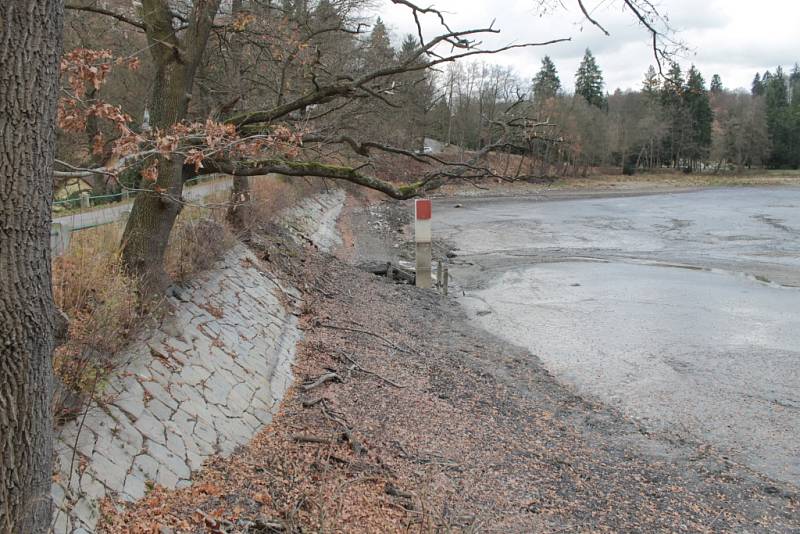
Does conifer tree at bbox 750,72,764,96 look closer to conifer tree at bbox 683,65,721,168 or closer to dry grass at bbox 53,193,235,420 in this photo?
conifer tree at bbox 683,65,721,168

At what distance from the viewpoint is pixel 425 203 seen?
1861 centimetres

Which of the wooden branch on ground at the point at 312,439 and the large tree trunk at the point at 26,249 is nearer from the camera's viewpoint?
the large tree trunk at the point at 26,249

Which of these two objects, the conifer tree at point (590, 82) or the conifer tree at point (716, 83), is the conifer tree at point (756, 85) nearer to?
the conifer tree at point (716, 83)

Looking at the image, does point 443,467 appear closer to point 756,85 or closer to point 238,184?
point 238,184

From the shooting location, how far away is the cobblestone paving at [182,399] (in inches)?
174

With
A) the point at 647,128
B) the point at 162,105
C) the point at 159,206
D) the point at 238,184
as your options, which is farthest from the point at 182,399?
the point at 647,128

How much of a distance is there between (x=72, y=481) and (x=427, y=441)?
369 cm

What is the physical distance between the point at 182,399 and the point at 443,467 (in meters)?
2.59

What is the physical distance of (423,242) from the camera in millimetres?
18422

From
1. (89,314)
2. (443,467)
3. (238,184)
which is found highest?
(238,184)

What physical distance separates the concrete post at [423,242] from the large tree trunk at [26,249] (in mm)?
14991

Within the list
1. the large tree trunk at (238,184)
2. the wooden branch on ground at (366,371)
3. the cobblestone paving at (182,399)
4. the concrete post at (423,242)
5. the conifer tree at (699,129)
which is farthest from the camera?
the conifer tree at (699,129)

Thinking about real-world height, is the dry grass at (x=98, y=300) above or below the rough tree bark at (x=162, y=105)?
below

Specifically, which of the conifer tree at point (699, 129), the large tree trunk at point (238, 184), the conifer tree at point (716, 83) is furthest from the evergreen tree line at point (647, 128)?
the large tree trunk at point (238, 184)
